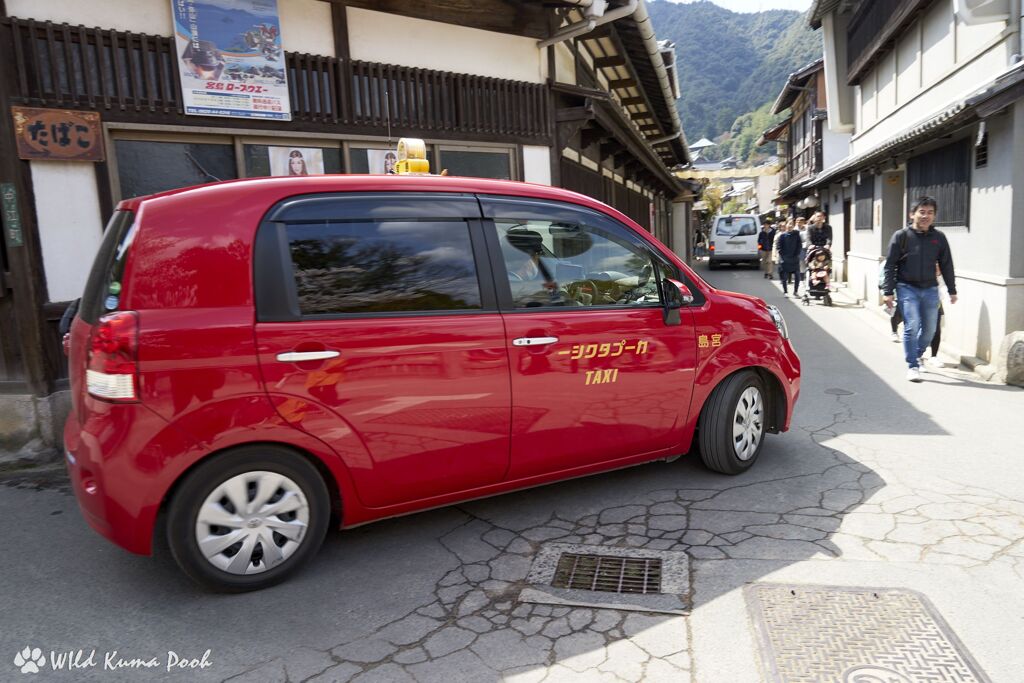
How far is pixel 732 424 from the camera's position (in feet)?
14.6

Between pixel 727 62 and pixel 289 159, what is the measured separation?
10957 cm

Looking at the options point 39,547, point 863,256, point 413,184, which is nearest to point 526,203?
point 413,184

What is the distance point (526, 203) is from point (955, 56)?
9.19m

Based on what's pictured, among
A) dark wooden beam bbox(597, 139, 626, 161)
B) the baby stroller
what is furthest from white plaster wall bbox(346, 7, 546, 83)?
the baby stroller

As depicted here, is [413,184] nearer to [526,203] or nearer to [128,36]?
[526,203]

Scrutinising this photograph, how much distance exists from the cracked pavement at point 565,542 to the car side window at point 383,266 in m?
1.30

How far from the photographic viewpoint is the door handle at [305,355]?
10.2 ft

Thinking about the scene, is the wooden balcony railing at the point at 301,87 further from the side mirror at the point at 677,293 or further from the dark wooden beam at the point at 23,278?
the side mirror at the point at 677,293

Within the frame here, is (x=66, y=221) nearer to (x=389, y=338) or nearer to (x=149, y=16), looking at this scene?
(x=149, y=16)

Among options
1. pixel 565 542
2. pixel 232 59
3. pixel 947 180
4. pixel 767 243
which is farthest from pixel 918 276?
pixel 767 243

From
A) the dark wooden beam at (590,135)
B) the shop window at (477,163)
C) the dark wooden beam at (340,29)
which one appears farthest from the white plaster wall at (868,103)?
the dark wooden beam at (340,29)

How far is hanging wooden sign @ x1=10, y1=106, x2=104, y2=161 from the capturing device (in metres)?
5.37

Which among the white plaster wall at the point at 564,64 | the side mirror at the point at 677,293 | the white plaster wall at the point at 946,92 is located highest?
the white plaster wall at the point at 564,64

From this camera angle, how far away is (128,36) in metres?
5.84
